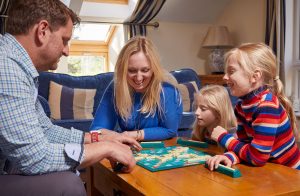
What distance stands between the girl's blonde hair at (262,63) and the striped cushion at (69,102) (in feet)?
7.44

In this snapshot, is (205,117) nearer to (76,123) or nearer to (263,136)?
(263,136)

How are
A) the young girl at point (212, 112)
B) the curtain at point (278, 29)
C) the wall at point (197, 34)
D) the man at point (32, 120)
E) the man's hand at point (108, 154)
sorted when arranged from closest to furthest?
the man at point (32, 120) → the man's hand at point (108, 154) → the young girl at point (212, 112) → the curtain at point (278, 29) → the wall at point (197, 34)

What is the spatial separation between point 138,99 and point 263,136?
30.2 inches

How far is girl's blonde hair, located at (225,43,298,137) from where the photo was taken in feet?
4.10

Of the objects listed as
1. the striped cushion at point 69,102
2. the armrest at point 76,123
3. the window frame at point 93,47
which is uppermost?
the window frame at point 93,47

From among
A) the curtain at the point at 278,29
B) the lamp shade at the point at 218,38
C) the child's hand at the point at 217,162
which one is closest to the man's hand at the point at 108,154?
the child's hand at the point at 217,162

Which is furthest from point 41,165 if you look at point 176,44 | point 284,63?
point 176,44

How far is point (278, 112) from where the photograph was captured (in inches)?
46.1

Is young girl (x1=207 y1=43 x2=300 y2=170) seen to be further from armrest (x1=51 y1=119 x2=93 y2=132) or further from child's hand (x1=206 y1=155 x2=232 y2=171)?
armrest (x1=51 y1=119 x2=93 y2=132)

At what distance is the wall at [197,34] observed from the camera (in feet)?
15.5

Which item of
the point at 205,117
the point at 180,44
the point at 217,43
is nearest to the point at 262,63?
the point at 205,117

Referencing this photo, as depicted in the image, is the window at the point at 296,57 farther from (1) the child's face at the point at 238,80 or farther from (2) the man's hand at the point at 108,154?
(2) the man's hand at the point at 108,154

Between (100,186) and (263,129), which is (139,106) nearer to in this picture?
(100,186)

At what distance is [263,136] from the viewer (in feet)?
3.78
